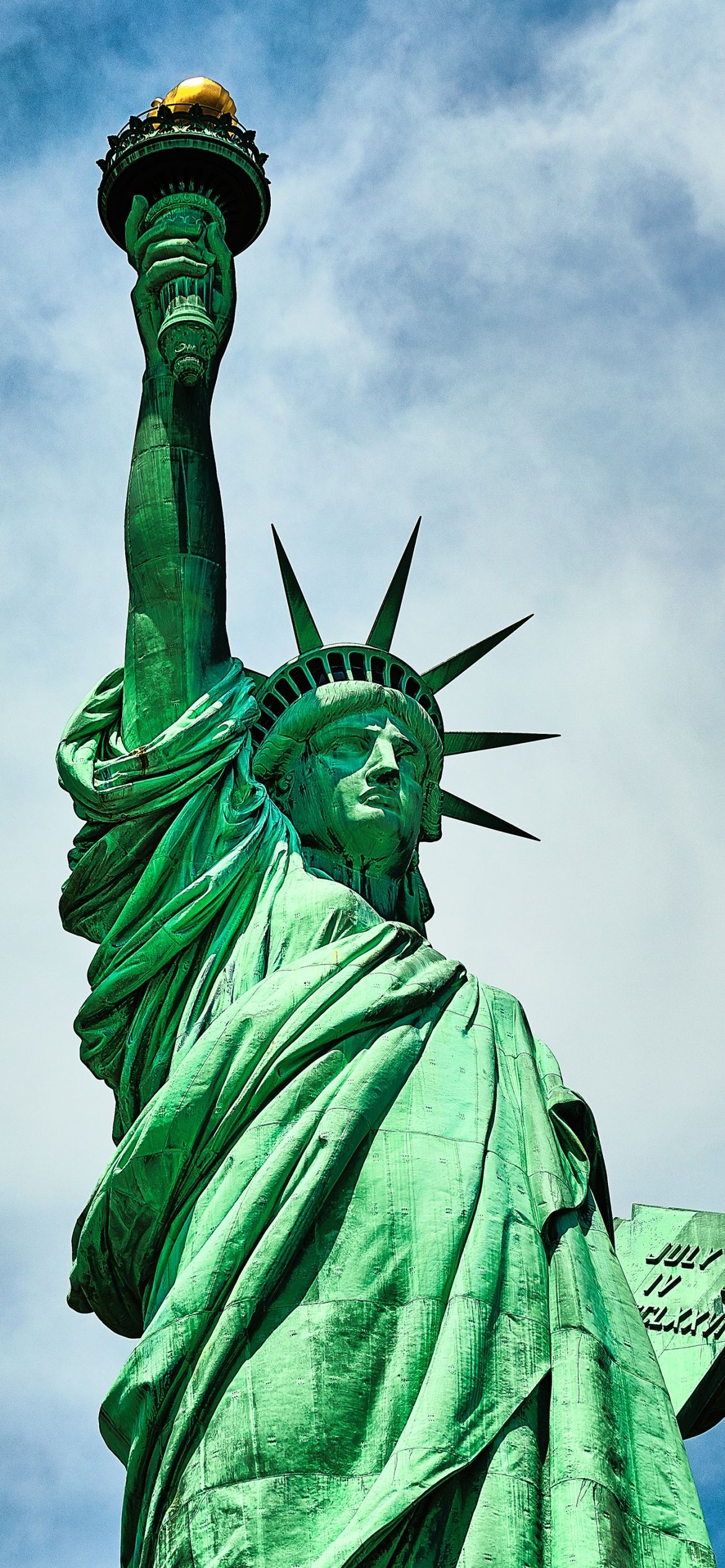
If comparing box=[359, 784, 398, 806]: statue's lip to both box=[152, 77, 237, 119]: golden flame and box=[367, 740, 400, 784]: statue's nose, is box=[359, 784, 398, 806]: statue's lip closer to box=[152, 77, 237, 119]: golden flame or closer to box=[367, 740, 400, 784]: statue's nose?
box=[367, 740, 400, 784]: statue's nose

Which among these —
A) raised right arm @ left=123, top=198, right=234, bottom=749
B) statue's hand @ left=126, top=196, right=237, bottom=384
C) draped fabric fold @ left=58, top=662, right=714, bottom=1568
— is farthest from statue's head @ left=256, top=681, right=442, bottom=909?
statue's hand @ left=126, top=196, right=237, bottom=384

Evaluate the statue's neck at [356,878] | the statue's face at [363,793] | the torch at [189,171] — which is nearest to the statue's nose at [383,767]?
the statue's face at [363,793]

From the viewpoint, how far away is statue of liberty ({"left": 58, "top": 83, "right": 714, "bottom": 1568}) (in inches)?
320

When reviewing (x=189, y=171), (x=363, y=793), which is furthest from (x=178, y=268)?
(x=363, y=793)

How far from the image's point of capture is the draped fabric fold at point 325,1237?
8.07 meters

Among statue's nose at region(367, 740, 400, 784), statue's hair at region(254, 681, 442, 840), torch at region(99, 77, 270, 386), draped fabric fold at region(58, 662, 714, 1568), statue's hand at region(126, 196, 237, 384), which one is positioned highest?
torch at region(99, 77, 270, 386)

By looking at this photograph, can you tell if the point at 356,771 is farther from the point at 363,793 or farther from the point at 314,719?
the point at 314,719

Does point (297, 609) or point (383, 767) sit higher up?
point (297, 609)

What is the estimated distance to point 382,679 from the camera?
36.5 ft

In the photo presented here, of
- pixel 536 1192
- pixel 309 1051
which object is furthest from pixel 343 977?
pixel 536 1192

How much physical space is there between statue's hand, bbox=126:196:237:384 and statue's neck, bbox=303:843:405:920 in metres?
2.18

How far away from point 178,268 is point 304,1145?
13.8 feet

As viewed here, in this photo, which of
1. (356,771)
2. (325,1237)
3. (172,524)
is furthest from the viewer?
(172,524)

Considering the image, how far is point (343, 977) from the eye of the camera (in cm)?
940
